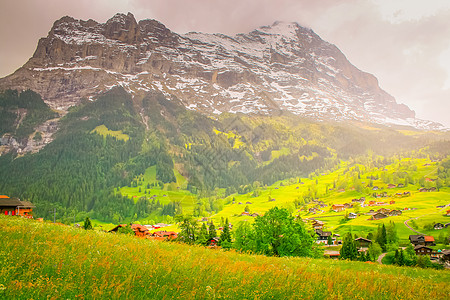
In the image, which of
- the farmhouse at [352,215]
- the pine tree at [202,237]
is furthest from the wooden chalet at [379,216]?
the pine tree at [202,237]

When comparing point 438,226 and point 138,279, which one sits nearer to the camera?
point 138,279

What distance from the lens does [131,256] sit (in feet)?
33.2

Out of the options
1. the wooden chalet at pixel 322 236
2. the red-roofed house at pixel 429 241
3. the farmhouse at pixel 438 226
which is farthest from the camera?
the wooden chalet at pixel 322 236

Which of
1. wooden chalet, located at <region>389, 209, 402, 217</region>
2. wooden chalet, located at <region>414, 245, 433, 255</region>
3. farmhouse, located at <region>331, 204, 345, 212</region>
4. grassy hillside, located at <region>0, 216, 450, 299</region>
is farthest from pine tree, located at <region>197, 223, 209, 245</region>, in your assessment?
farmhouse, located at <region>331, 204, 345, 212</region>

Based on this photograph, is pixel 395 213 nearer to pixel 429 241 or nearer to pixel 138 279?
pixel 429 241

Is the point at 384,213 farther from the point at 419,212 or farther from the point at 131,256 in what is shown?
the point at 131,256

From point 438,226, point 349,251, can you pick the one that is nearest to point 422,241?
point 438,226

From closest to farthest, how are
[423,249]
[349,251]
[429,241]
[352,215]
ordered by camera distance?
[349,251], [423,249], [429,241], [352,215]

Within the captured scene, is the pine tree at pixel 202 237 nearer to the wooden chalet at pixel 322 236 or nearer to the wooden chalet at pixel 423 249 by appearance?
the wooden chalet at pixel 423 249

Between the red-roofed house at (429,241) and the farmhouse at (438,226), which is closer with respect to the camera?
the red-roofed house at (429,241)

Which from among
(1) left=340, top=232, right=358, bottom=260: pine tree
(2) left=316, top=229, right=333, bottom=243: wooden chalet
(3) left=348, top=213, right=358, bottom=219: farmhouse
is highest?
(1) left=340, top=232, right=358, bottom=260: pine tree

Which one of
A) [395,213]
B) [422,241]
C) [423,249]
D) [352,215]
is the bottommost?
[423,249]

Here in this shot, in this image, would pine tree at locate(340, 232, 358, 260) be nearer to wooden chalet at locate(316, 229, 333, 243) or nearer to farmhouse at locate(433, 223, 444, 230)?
wooden chalet at locate(316, 229, 333, 243)

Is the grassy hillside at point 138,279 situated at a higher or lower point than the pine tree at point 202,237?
higher
